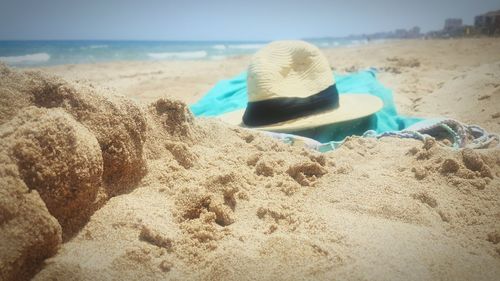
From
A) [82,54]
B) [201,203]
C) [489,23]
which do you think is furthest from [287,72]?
[82,54]

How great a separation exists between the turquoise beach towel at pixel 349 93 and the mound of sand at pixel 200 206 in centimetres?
139

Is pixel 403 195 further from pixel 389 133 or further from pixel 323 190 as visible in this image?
pixel 389 133

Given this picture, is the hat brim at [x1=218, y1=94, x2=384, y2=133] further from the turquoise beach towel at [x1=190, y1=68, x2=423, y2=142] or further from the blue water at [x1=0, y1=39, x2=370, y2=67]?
the blue water at [x1=0, y1=39, x2=370, y2=67]

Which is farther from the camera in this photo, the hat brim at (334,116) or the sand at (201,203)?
the hat brim at (334,116)

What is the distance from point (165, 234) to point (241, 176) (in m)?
0.59

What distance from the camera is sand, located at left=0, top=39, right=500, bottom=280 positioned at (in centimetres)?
110

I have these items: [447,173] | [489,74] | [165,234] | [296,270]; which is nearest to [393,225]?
[296,270]

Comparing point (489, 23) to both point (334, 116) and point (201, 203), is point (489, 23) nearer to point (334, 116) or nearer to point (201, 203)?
point (334, 116)

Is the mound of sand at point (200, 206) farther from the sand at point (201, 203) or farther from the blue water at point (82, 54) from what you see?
the blue water at point (82, 54)

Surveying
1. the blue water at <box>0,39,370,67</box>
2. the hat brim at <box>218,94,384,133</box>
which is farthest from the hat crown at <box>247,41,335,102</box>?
the blue water at <box>0,39,370,67</box>

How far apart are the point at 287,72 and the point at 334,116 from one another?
62cm

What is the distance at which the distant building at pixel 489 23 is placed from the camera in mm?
13134

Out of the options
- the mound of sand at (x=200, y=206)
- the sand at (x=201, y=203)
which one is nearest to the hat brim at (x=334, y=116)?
the sand at (x=201, y=203)

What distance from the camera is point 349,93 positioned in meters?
4.21
